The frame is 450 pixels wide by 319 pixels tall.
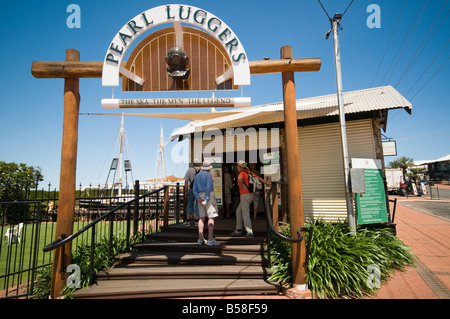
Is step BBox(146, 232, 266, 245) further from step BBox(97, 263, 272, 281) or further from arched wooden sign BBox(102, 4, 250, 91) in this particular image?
arched wooden sign BBox(102, 4, 250, 91)

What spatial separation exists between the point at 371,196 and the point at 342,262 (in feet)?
8.16

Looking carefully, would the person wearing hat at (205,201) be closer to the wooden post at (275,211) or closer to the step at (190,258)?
the step at (190,258)

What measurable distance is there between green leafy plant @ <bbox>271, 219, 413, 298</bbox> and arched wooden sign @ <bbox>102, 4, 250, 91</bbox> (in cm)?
323

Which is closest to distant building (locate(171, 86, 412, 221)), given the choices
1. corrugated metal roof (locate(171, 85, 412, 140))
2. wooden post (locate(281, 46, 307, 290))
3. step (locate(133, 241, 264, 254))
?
corrugated metal roof (locate(171, 85, 412, 140))

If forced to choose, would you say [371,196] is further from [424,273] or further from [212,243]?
[212,243]

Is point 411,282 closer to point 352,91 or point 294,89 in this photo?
point 294,89

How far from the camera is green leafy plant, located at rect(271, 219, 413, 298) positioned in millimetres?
4352

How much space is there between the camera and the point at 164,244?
5477 millimetres

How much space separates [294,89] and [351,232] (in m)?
3.35

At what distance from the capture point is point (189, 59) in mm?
4801

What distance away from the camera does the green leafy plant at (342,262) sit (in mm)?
4352

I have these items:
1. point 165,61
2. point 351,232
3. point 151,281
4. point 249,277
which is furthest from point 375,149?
point 151,281
